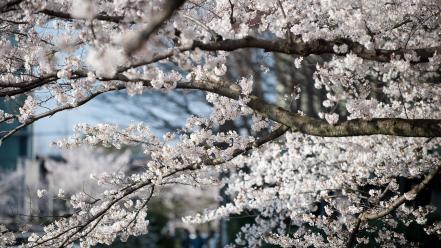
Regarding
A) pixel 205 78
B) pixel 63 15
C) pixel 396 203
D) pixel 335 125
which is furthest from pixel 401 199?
pixel 63 15

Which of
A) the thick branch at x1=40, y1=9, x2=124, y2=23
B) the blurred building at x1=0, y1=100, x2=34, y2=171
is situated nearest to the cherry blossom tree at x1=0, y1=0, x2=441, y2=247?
the thick branch at x1=40, y1=9, x2=124, y2=23

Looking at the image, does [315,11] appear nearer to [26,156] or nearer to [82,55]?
[82,55]

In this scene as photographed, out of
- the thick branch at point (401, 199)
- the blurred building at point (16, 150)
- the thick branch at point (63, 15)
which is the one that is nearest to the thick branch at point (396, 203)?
the thick branch at point (401, 199)

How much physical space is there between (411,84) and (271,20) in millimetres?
4159

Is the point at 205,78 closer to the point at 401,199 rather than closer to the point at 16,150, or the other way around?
the point at 401,199

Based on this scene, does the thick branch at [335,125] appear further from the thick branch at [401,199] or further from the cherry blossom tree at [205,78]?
the thick branch at [401,199]

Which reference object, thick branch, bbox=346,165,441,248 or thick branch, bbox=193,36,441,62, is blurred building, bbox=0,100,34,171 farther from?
thick branch, bbox=193,36,441,62

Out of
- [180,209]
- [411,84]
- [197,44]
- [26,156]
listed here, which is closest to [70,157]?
[26,156]

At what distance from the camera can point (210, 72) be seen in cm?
460

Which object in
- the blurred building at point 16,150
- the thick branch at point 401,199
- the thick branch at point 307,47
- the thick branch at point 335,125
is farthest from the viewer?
the blurred building at point 16,150

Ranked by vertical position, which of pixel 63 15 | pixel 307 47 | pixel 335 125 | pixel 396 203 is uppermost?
pixel 63 15

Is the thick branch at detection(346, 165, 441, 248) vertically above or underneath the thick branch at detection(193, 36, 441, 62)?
underneath

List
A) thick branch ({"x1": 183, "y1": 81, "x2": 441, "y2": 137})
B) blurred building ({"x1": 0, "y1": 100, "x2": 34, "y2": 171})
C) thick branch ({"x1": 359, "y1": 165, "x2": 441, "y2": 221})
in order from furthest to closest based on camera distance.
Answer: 1. blurred building ({"x1": 0, "y1": 100, "x2": 34, "y2": 171})
2. thick branch ({"x1": 359, "y1": 165, "x2": 441, "y2": 221})
3. thick branch ({"x1": 183, "y1": 81, "x2": 441, "y2": 137})

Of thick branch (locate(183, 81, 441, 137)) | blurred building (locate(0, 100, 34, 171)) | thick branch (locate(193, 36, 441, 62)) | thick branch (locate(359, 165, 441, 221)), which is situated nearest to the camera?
thick branch (locate(193, 36, 441, 62))
